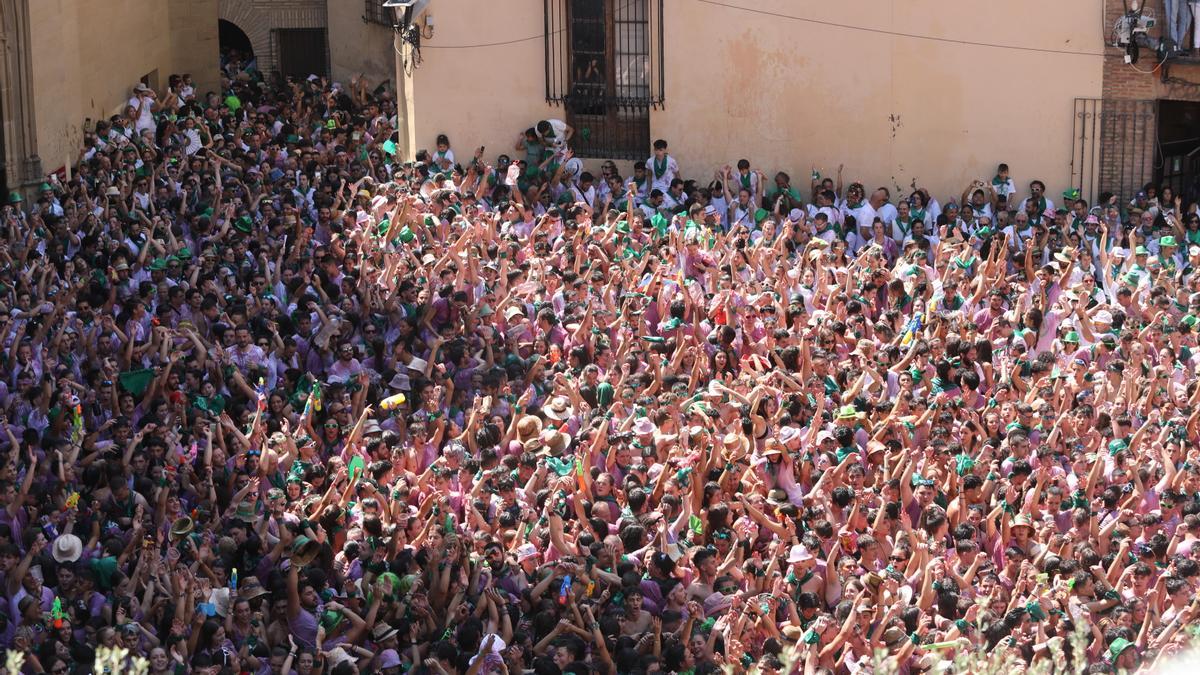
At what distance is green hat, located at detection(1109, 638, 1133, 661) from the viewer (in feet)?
39.5

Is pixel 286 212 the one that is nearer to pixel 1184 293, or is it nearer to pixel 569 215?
pixel 569 215

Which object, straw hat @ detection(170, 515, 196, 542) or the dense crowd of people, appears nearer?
the dense crowd of people

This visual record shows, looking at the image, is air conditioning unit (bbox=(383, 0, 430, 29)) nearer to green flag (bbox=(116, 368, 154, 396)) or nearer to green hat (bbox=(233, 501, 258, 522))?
green flag (bbox=(116, 368, 154, 396))

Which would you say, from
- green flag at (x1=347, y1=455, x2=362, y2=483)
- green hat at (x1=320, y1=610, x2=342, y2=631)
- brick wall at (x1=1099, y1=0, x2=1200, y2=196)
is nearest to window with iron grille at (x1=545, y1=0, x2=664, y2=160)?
brick wall at (x1=1099, y1=0, x2=1200, y2=196)

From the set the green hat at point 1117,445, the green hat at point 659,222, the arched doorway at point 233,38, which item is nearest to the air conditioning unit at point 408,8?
the green hat at point 659,222

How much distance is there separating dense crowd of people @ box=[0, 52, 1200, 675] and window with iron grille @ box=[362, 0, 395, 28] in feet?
16.9

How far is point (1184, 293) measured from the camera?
18203 mm

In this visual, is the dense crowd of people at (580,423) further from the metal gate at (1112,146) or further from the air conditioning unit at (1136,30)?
the air conditioning unit at (1136,30)

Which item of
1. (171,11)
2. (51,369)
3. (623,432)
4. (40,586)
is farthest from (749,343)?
(171,11)

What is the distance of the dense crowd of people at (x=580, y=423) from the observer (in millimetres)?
12172

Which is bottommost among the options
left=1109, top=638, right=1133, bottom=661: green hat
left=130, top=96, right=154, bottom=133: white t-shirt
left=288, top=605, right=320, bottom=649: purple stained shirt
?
left=1109, top=638, right=1133, bottom=661: green hat

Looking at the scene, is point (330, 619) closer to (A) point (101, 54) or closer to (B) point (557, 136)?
(B) point (557, 136)

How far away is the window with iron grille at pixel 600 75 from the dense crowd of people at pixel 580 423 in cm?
123

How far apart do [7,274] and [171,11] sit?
35.3 ft
